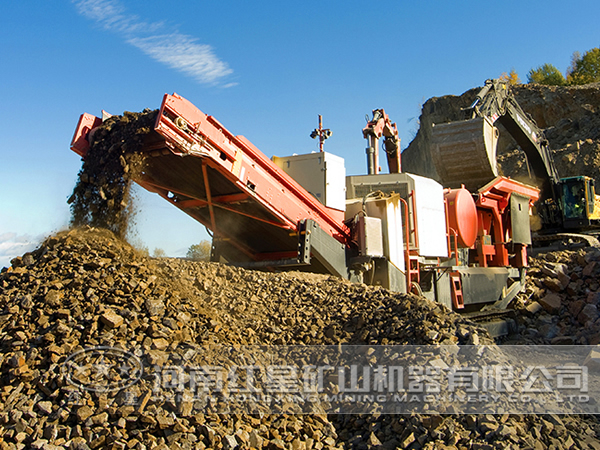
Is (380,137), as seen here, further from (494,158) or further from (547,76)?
(547,76)

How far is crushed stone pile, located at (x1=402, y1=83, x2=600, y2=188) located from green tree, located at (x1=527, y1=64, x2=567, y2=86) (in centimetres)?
1009

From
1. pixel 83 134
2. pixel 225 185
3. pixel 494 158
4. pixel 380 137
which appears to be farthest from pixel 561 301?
pixel 83 134

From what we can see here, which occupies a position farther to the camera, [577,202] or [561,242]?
[577,202]

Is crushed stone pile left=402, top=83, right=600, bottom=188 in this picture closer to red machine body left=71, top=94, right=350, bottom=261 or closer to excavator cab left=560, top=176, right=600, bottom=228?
excavator cab left=560, top=176, right=600, bottom=228

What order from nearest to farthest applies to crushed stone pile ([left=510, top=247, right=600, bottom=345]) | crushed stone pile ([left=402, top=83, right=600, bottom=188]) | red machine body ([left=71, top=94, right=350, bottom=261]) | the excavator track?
red machine body ([left=71, top=94, right=350, bottom=261]) < crushed stone pile ([left=510, top=247, right=600, bottom=345]) < the excavator track < crushed stone pile ([left=402, top=83, right=600, bottom=188])

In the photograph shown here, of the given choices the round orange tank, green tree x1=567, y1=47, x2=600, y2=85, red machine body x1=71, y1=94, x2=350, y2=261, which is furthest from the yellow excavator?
green tree x1=567, y1=47, x2=600, y2=85

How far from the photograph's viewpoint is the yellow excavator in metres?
11.1

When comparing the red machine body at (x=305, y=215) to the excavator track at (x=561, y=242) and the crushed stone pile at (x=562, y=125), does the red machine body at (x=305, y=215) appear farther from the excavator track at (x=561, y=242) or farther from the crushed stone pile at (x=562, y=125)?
the crushed stone pile at (x=562, y=125)

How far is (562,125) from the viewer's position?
25969 mm

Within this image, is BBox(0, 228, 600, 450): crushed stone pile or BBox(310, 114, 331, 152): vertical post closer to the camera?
BBox(0, 228, 600, 450): crushed stone pile

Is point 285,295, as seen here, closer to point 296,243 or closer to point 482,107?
point 296,243

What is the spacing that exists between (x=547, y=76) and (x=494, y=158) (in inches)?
1225

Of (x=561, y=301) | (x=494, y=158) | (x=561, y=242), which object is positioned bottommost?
(x=561, y=301)

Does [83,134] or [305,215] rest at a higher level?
[83,134]
